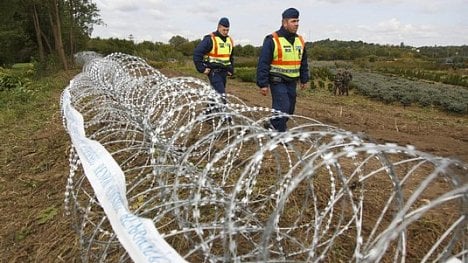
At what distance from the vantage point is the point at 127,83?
7.24m

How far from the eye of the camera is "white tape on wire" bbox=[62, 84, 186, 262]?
2.09m

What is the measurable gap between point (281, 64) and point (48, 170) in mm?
3525

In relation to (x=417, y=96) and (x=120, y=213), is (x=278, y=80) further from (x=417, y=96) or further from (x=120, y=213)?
(x=417, y=96)

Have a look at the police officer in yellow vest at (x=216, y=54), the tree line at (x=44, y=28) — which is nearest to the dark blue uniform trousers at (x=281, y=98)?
the police officer in yellow vest at (x=216, y=54)

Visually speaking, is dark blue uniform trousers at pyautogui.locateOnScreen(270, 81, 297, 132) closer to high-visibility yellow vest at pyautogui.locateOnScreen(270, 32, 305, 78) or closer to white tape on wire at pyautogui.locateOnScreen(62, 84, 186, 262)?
high-visibility yellow vest at pyautogui.locateOnScreen(270, 32, 305, 78)

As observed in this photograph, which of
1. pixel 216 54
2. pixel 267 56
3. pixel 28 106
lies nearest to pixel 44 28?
pixel 28 106

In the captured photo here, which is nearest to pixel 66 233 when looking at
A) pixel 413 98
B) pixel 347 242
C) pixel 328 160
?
pixel 347 242

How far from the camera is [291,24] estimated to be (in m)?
5.62

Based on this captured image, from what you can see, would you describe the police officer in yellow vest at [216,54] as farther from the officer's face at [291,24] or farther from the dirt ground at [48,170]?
the dirt ground at [48,170]

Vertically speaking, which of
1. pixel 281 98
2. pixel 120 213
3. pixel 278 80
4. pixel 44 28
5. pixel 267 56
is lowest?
pixel 120 213

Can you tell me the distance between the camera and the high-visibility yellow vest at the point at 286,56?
19.0 feet

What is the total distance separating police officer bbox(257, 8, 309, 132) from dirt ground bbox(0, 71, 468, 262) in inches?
86.7

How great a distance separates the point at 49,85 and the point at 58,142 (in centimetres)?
1142

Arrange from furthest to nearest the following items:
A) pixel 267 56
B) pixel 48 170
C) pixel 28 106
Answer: pixel 28 106, pixel 48 170, pixel 267 56
